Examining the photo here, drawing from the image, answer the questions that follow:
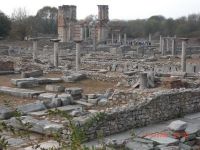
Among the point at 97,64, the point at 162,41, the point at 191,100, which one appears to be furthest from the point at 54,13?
the point at 191,100

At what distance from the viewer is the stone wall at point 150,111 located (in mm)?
10164

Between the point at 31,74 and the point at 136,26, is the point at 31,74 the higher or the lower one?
the lower one

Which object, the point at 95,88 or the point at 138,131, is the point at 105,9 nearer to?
the point at 95,88

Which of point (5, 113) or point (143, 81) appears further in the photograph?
point (143, 81)

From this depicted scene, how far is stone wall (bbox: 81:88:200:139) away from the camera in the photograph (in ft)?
33.3

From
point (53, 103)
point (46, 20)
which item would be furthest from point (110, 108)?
point (46, 20)

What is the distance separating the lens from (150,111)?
11.5 meters

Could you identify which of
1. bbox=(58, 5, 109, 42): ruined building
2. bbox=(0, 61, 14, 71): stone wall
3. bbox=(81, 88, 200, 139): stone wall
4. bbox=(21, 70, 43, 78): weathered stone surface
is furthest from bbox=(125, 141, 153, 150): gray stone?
bbox=(58, 5, 109, 42): ruined building

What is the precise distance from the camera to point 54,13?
8394 centimetres

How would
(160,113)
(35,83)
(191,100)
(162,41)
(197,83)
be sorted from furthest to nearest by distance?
(162,41) → (35,83) → (197,83) → (191,100) → (160,113)

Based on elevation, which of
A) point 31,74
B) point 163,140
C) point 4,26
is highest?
point 4,26

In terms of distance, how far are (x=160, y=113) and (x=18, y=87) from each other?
7999 mm

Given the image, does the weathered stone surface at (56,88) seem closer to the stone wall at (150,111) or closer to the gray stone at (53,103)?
the gray stone at (53,103)

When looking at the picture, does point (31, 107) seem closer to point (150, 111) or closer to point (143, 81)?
point (150, 111)
